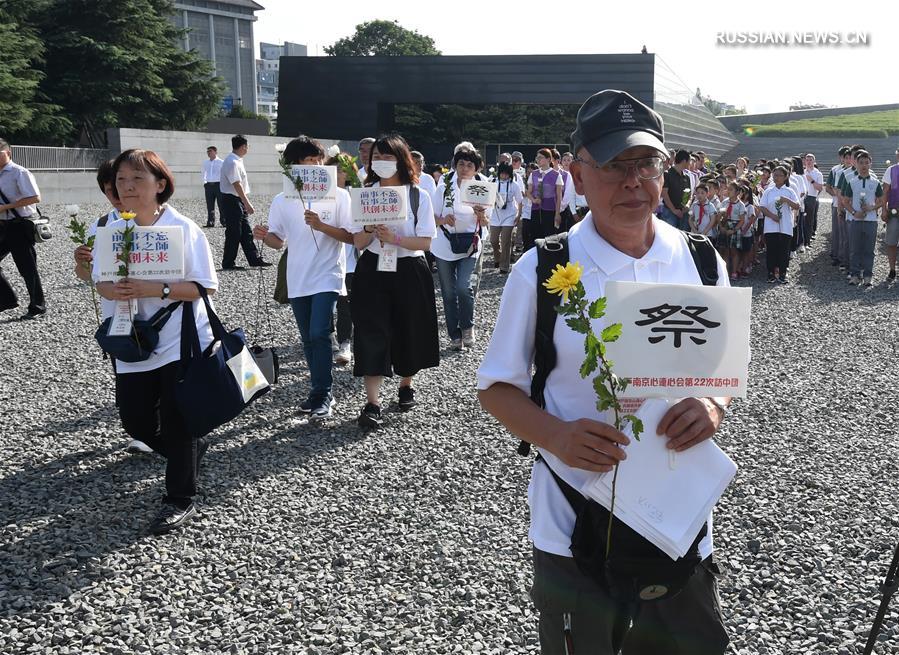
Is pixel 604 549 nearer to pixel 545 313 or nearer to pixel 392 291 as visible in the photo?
pixel 545 313

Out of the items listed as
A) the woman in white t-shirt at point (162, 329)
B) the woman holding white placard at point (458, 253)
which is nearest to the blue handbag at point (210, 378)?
the woman in white t-shirt at point (162, 329)

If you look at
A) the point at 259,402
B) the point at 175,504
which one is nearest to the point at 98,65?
the point at 259,402

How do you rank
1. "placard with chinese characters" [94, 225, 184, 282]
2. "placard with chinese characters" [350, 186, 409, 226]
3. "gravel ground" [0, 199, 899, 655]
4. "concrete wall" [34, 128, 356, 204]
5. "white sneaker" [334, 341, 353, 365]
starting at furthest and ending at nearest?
"concrete wall" [34, 128, 356, 204], "white sneaker" [334, 341, 353, 365], "placard with chinese characters" [350, 186, 409, 226], "placard with chinese characters" [94, 225, 184, 282], "gravel ground" [0, 199, 899, 655]

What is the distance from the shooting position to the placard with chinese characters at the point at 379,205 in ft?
21.2

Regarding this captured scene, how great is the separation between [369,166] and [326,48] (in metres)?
101

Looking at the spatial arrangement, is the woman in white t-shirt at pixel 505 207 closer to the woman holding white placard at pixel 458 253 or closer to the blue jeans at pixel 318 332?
the woman holding white placard at pixel 458 253

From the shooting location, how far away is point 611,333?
1.91m

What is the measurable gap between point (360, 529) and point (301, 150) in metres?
3.34

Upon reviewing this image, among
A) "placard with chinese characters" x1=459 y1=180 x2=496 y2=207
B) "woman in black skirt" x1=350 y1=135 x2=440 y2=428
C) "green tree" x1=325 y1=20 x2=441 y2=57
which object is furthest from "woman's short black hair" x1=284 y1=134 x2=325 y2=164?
"green tree" x1=325 y1=20 x2=441 y2=57

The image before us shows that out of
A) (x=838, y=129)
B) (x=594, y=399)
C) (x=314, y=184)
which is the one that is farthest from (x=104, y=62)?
(x=838, y=129)

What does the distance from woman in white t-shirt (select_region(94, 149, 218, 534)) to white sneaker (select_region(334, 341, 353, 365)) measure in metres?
3.81

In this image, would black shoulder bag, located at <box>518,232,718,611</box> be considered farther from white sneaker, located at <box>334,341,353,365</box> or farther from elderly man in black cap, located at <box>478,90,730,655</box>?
white sneaker, located at <box>334,341,353,365</box>

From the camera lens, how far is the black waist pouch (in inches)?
79.2

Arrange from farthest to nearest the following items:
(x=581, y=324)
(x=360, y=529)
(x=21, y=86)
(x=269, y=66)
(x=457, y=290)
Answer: (x=269, y=66)
(x=21, y=86)
(x=457, y=290)
(x=360, y=529)
(x=581, y=324)
